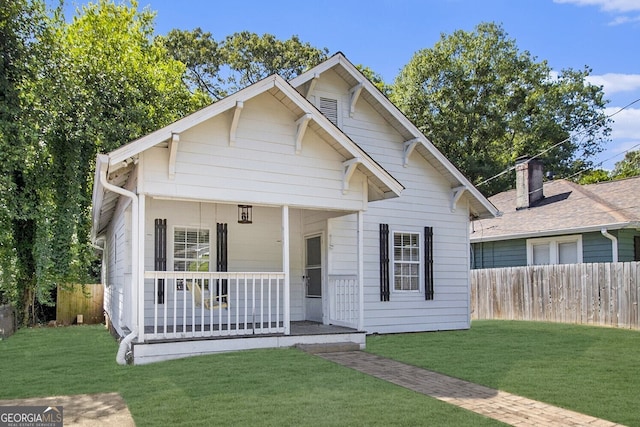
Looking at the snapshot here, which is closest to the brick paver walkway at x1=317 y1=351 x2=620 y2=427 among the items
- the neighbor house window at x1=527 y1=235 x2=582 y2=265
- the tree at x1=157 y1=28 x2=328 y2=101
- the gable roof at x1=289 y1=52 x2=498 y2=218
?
the gable roof at x1=289 y1=52 x2=498 y2=218

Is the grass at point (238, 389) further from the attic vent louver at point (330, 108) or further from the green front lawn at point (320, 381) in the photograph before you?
the attic vent louver at point (330, 108)

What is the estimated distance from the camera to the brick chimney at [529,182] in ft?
64.8

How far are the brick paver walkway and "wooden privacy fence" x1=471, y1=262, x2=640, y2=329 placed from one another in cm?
826

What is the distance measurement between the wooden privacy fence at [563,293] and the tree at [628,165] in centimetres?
2654

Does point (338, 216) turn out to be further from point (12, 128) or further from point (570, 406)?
point (12, 128)

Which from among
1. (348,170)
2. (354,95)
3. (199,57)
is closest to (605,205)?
(354,95)

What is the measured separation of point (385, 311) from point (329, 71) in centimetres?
552

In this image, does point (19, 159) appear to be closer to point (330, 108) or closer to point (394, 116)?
point (330, 108)

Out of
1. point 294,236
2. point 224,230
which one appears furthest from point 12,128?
point 294,236

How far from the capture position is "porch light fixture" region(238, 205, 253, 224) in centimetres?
1126

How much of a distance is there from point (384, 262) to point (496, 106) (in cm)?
2239

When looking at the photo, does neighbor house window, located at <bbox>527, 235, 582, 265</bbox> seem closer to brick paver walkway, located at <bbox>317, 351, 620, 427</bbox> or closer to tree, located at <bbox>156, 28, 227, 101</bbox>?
brick paver walkway, located at <bbox>317, 351, 620, 427</bbox>

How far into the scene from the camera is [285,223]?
362 inches

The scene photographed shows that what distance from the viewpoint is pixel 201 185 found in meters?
8.52
